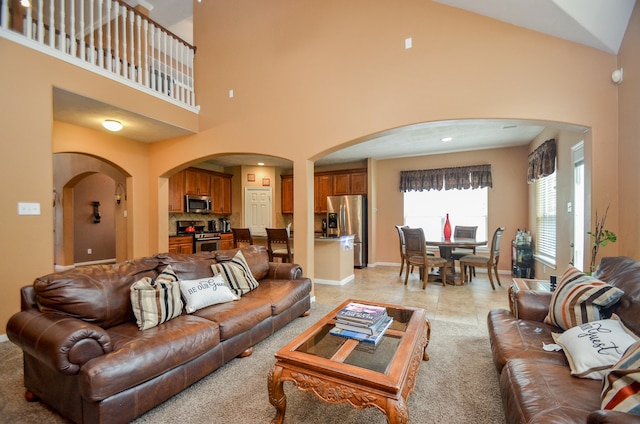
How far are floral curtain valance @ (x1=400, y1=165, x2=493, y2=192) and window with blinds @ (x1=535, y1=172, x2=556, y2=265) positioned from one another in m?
0.97

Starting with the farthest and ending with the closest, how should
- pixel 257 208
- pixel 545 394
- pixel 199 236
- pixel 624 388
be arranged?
pixel 257 208
pixel 199 236
pixel 545 394
pixel 624 388

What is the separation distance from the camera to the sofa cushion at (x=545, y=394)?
3.67 feet

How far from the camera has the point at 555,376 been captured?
Result: 138cm

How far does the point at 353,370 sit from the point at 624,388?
3.40 ft

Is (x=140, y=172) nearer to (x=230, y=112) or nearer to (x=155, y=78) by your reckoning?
(x=155, y=78)

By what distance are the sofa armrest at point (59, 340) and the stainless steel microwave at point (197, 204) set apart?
15.9ft

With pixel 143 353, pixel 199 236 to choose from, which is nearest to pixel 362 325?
pixel 143 353

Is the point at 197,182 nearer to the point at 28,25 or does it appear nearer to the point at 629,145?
the point at 28,25

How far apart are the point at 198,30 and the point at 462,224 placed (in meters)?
6.52

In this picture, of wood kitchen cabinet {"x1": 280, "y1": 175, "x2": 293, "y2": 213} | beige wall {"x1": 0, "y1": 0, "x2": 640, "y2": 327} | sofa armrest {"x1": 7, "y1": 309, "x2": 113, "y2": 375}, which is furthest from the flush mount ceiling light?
wood kitchen cabinet {"x1": 280, "y1": 175, "x2": 293, "y2": 213}

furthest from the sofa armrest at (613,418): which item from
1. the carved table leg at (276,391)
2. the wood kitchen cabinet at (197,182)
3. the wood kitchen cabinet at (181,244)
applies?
the wood kitchen cabinet at (197,182)

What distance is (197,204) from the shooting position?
6.64 m

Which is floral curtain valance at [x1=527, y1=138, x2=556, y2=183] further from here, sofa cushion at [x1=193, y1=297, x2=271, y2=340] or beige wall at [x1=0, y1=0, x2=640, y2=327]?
sofa cushion at [x1=193, y1=297, x2=271, y2=340]

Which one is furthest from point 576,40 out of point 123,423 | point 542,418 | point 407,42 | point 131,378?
point 123,423
